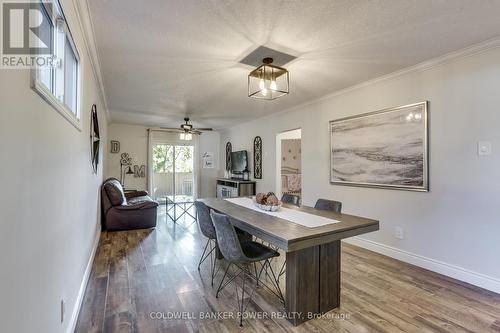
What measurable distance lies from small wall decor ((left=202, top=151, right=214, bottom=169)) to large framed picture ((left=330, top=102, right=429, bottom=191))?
4930 millimetres

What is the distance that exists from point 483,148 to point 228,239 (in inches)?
104

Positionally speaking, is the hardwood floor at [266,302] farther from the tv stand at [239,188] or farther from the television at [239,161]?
the television at [239,161]

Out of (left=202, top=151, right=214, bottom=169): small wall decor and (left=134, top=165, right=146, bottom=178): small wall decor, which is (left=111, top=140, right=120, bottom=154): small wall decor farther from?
(left=202, top=151, right=214, bottom=169): small wall decor

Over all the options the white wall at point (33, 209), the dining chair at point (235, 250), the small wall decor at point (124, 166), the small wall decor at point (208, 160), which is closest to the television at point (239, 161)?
the small wall decor at point (208, 160)

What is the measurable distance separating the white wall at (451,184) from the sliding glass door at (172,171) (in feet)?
17.9

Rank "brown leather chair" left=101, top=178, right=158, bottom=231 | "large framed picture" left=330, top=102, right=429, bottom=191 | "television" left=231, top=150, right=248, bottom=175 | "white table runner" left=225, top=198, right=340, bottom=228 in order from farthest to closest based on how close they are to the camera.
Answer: "television" left=231, top=150, right=248, bottom=175, "brown leather chair" left=101, top=178, right=158, bottom=231, "large framed picture" left=330, top=102, right=429, bottom=191, "white table runner" left=225, top=198, right=340, bottom=228

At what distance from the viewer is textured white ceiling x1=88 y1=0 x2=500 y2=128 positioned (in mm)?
1911

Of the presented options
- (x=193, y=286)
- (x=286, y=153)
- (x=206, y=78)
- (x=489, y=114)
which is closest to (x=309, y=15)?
(x=206, y=78)

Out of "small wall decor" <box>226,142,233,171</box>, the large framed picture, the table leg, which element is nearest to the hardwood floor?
the table leg

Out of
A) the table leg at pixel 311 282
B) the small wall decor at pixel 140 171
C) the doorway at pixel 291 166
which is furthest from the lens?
the small wall decor at pixel 140 171

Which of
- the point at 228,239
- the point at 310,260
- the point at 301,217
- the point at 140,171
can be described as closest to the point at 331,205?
the point at 301,217

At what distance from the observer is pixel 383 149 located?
11.0 feet

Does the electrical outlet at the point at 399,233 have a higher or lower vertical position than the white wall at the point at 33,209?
lower

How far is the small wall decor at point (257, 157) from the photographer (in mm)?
6105
